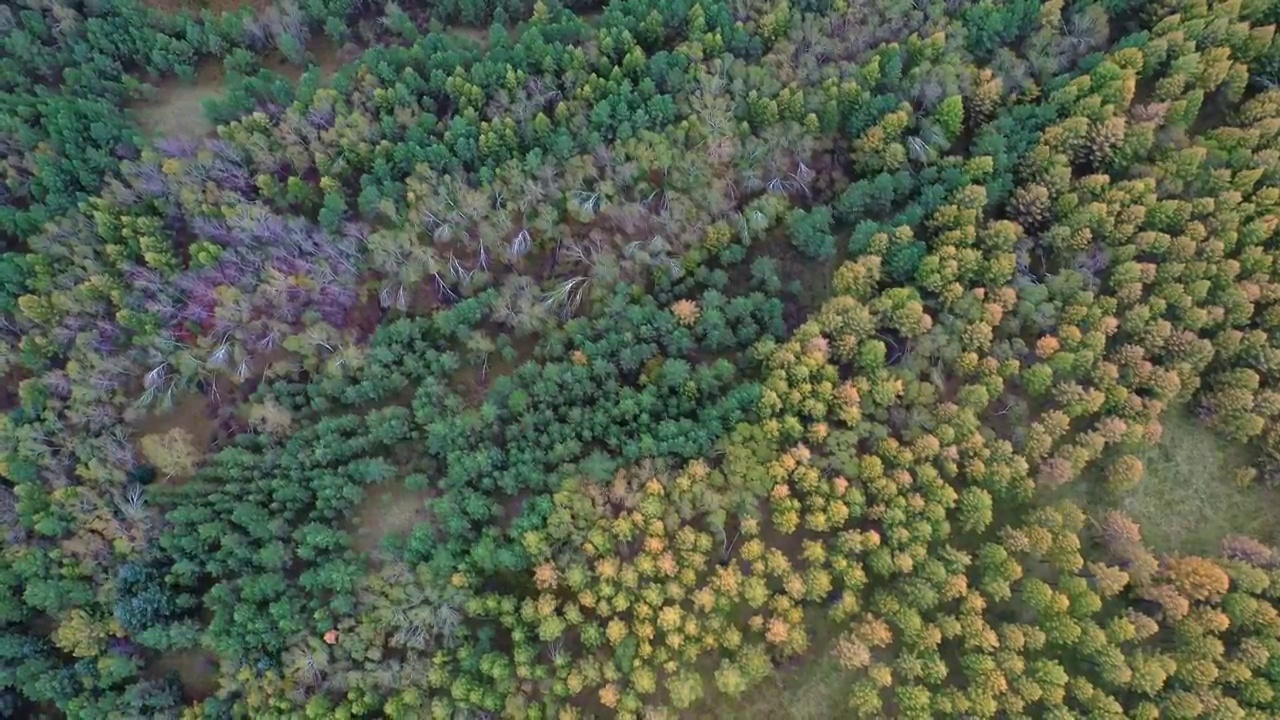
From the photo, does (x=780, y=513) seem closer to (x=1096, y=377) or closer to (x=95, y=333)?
(x=1096, y=377)

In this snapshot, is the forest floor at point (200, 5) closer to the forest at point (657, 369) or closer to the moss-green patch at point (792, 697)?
the forest at point (657, 369)

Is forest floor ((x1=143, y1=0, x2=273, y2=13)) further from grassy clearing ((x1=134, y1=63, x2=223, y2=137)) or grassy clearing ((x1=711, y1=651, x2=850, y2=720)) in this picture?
grassy clearing ((x1=711, y1=651, x2=850, y2=720))

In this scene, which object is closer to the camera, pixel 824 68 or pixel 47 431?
pixel 47 431

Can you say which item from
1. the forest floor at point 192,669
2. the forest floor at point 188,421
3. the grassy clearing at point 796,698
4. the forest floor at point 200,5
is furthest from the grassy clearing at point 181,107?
the grassy clearing at point 796,698

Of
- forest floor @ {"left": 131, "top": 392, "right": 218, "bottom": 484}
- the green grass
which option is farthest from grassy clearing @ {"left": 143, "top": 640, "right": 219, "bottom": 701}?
the green grass

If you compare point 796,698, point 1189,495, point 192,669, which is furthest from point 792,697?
point 192,669

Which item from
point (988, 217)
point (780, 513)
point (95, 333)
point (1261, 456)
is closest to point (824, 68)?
point (988, 217)

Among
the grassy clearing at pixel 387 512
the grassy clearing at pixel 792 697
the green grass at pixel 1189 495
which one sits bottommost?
the grassy clearing at pixel 792 697
